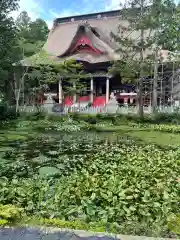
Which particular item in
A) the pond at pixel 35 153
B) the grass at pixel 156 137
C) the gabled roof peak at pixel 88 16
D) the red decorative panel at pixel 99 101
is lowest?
the grass at pixel 156 137

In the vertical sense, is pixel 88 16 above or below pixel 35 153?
above

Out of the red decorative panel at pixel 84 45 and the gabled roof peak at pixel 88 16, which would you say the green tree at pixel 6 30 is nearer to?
the red decorative panel at pixel 84 45

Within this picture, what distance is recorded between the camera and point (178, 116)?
22.2 metres

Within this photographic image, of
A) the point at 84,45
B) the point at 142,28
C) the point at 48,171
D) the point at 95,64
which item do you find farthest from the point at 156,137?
the point at 84,45

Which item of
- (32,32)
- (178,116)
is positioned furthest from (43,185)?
(32,32)

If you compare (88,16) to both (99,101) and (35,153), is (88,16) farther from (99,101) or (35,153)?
(35,153)

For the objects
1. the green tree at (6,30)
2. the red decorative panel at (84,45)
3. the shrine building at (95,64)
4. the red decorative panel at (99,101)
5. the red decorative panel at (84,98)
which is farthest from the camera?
the red decorative panel at (84,45)

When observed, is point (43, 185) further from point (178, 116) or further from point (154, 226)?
point (178, 116)

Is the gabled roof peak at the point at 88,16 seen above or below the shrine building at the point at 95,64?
above

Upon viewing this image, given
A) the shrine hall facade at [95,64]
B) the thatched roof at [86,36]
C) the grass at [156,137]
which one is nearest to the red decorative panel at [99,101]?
the shrine hall facade at [95,64]

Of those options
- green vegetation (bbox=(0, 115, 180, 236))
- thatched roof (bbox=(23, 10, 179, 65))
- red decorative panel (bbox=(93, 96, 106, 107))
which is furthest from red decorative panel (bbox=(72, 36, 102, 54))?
green vegetation (bbox=(0, 115, 180, 236))

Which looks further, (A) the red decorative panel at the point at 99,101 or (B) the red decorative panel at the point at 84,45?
(B) the red decorative panel at the point at 84,45

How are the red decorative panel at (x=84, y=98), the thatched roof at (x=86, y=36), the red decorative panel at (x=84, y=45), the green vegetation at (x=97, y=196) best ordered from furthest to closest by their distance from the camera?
the red decorative panel at (x=84, y=45) → the red decorative panel at (x=84, y=98) → the thatched roof at (x=86, y=36) → the green vegetation at (x=97, y=196)

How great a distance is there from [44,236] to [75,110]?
22454 millimetres
